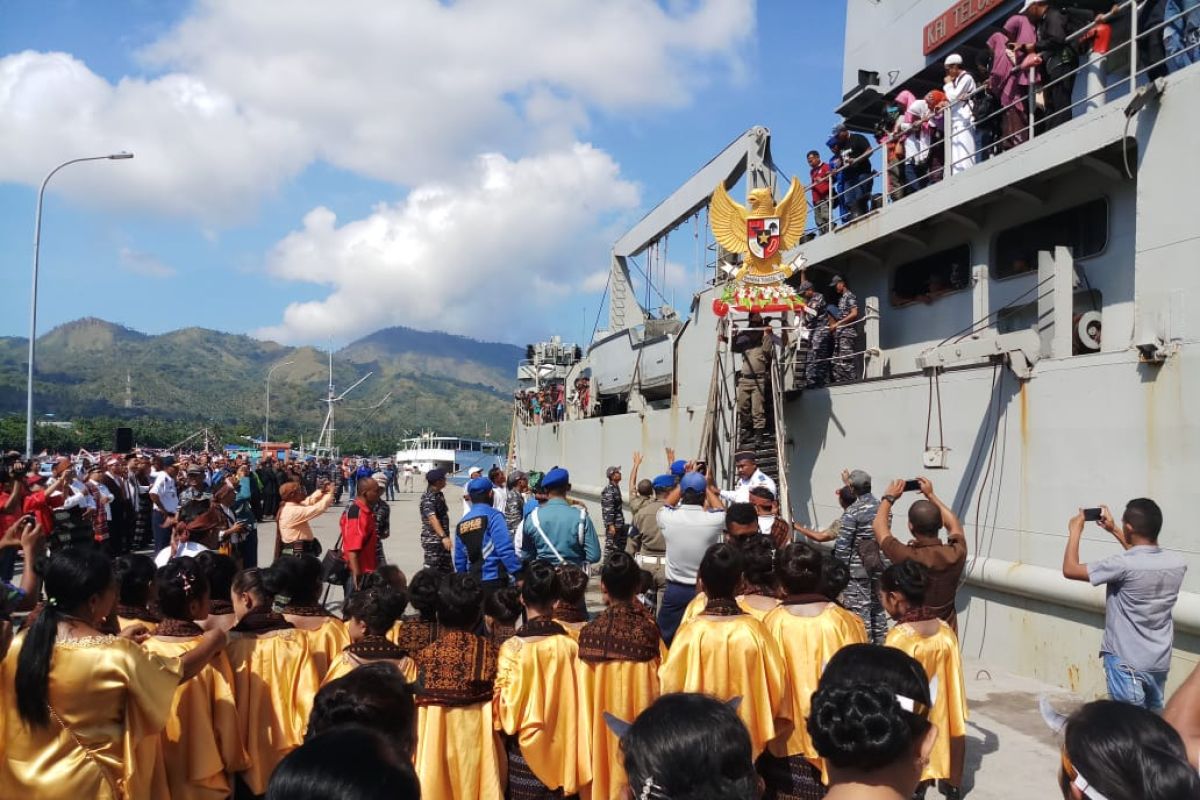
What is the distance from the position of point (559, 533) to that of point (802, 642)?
8.47 feet

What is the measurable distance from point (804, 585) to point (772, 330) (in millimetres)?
6279

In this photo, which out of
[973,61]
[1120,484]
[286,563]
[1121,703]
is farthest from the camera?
[973,61]

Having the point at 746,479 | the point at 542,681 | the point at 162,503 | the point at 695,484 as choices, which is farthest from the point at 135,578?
the point at 162,503

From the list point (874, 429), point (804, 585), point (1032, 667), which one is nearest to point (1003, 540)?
point (1032, 667)

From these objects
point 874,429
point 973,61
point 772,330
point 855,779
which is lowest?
point 855,779

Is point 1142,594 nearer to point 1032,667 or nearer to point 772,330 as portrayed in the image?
point 1032,667

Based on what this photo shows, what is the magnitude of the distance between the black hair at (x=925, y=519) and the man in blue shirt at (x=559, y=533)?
2.29m

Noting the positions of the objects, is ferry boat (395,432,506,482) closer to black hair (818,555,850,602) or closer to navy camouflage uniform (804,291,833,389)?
navy camouflage uniform (804,291,833,389)

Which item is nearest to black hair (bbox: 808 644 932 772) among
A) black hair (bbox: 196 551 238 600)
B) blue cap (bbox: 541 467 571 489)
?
black hair (bbox: 196 551 238 600)

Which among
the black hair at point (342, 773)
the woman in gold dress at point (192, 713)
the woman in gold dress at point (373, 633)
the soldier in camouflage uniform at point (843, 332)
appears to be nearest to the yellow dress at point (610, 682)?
the woman in gold dress at point (373, 633)

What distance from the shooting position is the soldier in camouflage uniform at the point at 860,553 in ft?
19.9

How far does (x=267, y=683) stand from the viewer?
12.6ft

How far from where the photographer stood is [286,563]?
4074 millimetres

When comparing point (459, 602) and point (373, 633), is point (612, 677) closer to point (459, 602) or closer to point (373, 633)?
point (459, 602)
